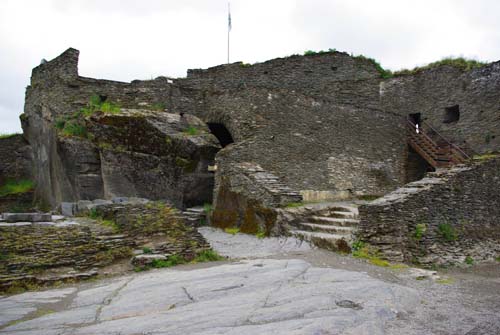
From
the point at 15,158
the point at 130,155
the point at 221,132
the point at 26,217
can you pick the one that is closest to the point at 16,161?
the point at 15,158

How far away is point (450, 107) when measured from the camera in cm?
1908

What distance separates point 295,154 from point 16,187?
13212 millimetres

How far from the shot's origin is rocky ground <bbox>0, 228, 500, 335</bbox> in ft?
17.6

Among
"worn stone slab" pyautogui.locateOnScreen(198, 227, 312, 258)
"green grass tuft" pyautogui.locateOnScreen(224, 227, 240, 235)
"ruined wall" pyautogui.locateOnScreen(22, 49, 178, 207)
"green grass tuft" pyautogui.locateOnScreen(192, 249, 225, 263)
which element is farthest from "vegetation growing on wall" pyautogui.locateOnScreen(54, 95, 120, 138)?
"green grass tuft" pyautogui.locateOnScreen(192, 249, 225, 263)

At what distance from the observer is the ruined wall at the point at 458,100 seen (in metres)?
17.6

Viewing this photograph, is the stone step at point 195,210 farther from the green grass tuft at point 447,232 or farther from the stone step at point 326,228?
the green grass tuft at point 447,232

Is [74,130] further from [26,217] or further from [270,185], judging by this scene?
[270,185]

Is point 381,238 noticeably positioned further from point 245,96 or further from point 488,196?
point 245,96

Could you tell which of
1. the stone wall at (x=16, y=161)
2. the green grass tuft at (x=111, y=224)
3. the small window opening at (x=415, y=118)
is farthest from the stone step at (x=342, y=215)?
the stone wall at (x=16, y=161)

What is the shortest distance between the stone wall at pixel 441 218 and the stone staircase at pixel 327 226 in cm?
52

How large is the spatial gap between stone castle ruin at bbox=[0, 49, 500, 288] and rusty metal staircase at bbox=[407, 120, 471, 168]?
6 cm

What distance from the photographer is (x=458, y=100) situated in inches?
738

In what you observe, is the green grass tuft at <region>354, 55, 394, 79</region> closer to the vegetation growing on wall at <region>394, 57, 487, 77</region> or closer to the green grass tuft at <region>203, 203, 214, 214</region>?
the vegetation growing on wall at <region>394, 57, 487, 77</region>

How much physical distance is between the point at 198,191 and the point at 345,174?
564cm
